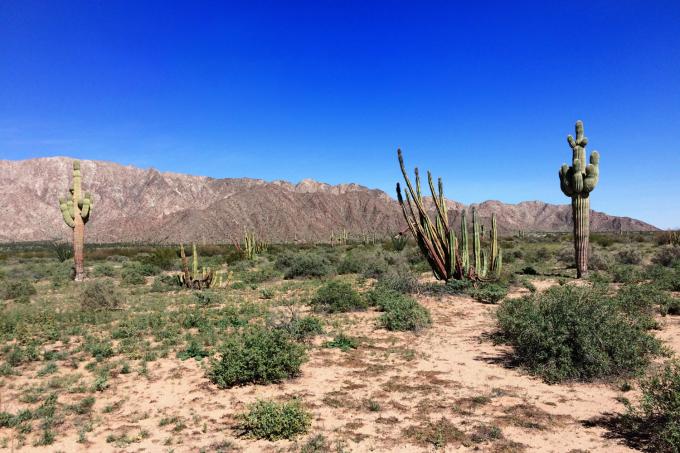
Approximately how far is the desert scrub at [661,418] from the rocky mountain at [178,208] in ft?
280

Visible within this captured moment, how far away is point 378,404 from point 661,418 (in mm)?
3276

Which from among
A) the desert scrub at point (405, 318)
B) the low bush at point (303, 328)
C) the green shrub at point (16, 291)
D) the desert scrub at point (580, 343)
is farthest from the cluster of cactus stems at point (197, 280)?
the desert scrub at point (580, 343)

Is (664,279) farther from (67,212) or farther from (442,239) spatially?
(67,212)

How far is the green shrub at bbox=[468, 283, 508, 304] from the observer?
518 inches

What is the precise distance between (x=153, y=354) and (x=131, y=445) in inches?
140

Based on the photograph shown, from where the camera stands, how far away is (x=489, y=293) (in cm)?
1322

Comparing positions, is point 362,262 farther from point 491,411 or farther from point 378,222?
point 378,222

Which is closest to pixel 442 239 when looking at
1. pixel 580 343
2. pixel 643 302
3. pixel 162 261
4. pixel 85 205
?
pixel 643 302

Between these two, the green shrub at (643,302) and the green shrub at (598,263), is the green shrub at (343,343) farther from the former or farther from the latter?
the green shrub at (598,263)

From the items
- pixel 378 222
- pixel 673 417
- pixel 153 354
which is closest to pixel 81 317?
pixel 153 354

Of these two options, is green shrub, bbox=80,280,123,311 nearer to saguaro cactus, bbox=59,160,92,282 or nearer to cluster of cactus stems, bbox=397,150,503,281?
saguaro cactus, bbox=59,160,92,282

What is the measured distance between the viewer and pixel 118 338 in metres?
9.86

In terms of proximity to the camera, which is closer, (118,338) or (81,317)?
(118,338)

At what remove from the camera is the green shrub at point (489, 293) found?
13.1 meters
